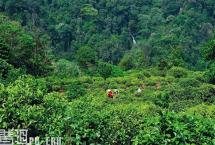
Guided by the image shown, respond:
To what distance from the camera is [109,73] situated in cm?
3158

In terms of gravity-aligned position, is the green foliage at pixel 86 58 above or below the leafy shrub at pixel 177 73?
below

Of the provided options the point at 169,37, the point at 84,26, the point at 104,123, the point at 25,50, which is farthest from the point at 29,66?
the point at 84,26

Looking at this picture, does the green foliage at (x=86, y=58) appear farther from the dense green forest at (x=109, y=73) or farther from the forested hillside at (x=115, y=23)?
the forested hillside at (x=115, y=23)

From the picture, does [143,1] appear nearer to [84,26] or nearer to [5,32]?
[84,26]

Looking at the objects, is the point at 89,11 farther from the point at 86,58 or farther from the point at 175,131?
the point at 175,131


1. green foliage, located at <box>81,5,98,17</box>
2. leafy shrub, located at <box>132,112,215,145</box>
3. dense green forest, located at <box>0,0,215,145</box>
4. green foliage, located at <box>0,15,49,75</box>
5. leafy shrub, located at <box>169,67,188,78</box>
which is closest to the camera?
leafy shrub, located at <box>132,112,215,145</box>

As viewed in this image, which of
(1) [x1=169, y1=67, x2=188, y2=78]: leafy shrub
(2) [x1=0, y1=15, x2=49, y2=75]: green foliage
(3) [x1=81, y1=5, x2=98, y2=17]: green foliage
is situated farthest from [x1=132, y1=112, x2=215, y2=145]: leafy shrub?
(3) [x1=81, y1=5, x2=98, y2=17]: green foliage

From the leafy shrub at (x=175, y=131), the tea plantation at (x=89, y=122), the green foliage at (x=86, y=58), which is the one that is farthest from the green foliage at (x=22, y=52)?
the leafy shrub at (x=175, y=131)

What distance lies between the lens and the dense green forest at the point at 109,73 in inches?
261

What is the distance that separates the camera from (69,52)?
5856 cm

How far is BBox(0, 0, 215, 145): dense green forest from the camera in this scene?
6637 millimetres

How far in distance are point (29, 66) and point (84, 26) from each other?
34.9 meters

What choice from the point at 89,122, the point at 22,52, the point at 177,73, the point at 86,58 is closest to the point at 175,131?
the point at 89,122

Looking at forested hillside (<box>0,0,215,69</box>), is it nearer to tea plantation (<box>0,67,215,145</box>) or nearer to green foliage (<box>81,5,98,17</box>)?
green foliage (<box>81,5,98,17</box>)
